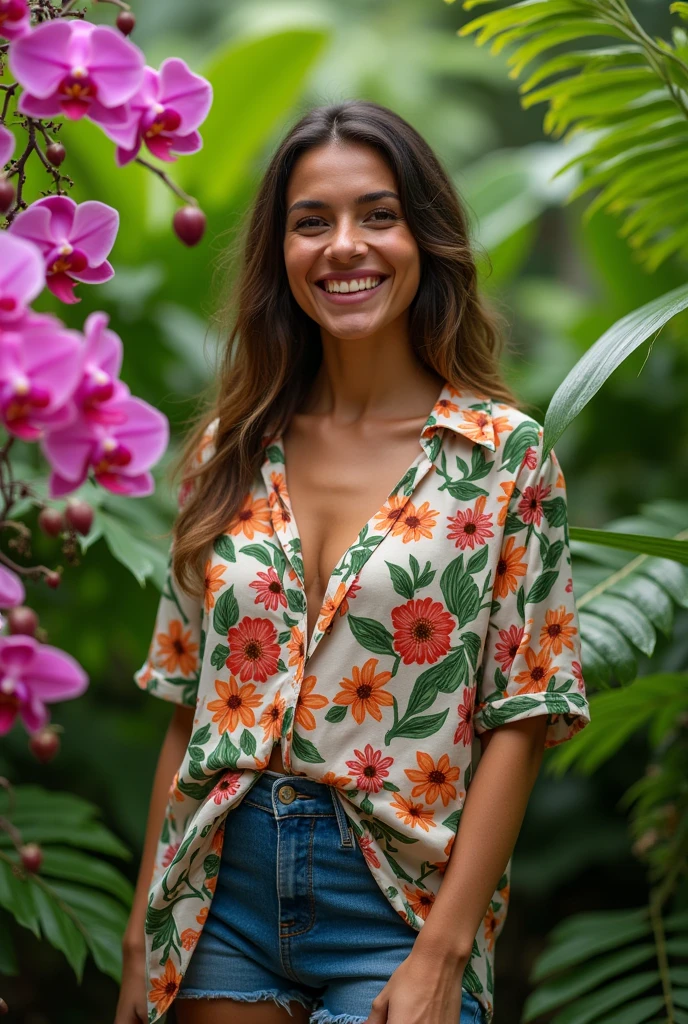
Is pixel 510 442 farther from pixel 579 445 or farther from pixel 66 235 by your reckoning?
pixel 579 445

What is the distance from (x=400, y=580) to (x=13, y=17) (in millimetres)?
707

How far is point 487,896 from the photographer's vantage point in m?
1.24

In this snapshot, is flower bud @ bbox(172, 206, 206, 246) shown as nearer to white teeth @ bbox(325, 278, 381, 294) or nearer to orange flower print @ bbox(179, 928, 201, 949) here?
white teeth @ bbox(325, 278, 381, 294)

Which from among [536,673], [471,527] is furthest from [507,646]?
[471,527]

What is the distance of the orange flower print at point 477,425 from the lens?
4.25 feet

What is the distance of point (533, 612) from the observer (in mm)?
1261

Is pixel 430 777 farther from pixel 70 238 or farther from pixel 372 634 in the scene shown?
pixel 70 238

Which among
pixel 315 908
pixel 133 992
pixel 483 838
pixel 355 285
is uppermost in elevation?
pixel 355 285

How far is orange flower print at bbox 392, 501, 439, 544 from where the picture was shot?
1263 millimetres

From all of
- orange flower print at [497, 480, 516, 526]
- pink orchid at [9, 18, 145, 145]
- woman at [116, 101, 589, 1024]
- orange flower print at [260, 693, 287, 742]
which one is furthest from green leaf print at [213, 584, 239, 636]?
pink orchid at [9, 18, 145, 145]

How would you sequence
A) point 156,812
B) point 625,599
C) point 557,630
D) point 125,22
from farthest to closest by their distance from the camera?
1. point 625,599
2. point 156,812
3. point 557,630
4. point 125,22

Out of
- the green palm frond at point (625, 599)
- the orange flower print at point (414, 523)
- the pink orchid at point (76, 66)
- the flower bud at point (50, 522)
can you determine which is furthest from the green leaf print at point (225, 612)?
the pink orchid at point (76, 66)

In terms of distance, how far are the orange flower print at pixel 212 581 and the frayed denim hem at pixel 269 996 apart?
46cm

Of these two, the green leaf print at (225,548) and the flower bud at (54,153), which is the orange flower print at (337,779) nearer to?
the green leaf print at (225,548)
